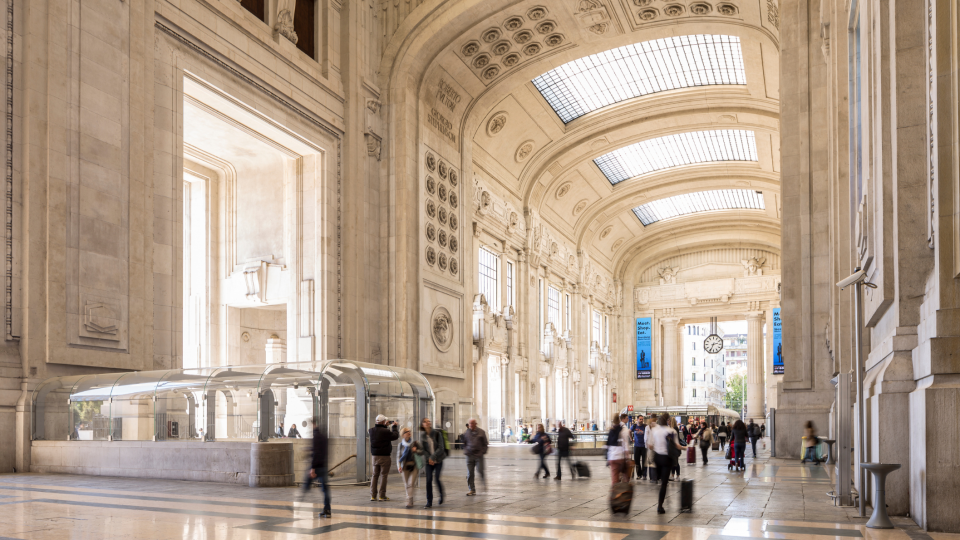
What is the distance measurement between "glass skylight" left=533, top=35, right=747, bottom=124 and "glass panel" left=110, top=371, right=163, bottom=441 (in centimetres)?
2271

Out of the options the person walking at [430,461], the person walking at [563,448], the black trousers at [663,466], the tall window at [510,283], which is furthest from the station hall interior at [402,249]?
the tall window at [510,283]

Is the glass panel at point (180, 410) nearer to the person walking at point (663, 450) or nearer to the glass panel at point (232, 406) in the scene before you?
the glass panel at point (232, 406)

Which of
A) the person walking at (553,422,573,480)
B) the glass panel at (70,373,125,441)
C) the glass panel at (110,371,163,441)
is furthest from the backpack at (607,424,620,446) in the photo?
the glass panel at (70,373,125,441)

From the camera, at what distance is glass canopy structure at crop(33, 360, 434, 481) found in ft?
45.0

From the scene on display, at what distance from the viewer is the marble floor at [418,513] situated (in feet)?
26.2

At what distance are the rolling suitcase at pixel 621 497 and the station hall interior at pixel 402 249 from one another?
168 mm

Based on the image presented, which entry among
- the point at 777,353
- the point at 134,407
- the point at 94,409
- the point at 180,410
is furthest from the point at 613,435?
the point at 777,353

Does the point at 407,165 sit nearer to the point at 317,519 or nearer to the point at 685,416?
the point at 317,519

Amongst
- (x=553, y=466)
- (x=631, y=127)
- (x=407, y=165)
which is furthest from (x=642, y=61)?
(x=553, y=466)

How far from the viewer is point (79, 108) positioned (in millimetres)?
15391

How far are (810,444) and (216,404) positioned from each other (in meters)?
12.2

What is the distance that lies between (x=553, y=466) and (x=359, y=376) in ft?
21.8

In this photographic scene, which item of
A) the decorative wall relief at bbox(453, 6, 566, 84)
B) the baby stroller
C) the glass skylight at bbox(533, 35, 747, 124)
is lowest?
the baby stroller

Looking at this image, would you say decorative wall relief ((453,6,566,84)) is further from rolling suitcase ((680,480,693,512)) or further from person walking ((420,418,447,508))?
rolling suitcase ((680,480,693,512))
